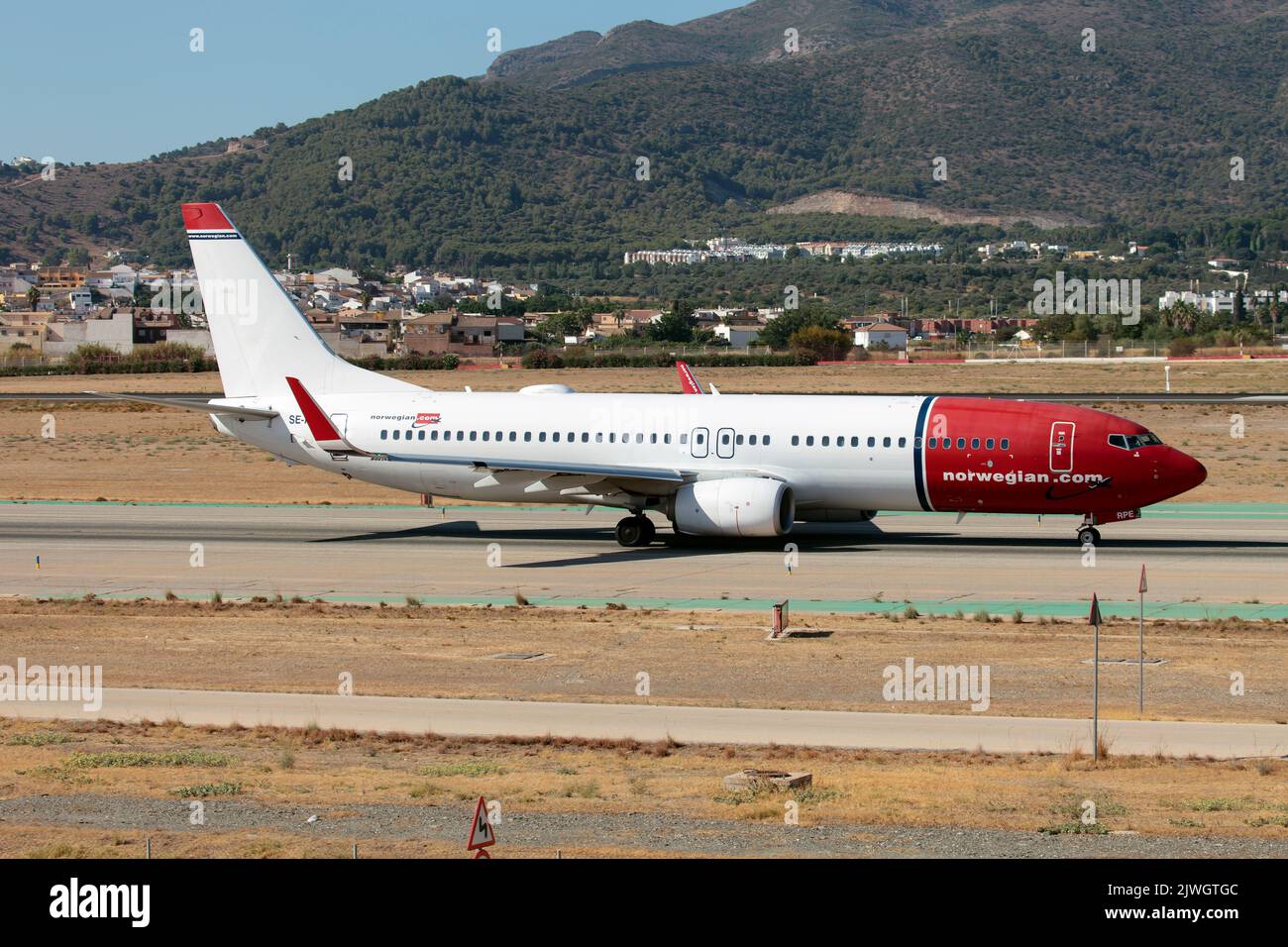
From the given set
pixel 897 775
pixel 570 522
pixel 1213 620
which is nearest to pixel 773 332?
pixel 570 522

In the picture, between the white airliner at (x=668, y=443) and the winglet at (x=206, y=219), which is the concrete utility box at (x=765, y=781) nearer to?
the white airliner at (x=668, y=443)

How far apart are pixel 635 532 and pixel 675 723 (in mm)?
19849

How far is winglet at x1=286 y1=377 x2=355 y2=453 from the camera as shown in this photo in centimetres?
4078

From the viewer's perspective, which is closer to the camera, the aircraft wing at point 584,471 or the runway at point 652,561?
the runway at point 652,561

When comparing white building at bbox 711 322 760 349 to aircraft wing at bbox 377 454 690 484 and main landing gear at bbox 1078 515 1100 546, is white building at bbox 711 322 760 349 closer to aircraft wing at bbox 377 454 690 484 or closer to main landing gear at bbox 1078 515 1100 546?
aircraft wing at bbox 377 454 690 484

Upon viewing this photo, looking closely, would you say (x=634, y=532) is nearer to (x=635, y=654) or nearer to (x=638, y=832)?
(x=635, y=654)

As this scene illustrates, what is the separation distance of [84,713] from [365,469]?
68.8 feet

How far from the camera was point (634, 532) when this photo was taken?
41.2 metres

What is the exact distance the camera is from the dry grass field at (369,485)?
55.7 m

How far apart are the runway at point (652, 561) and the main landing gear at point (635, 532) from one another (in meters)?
0.45

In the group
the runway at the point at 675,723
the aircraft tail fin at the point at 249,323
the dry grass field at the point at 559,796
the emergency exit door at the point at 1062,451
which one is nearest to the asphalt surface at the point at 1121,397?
the aircraft tail fin at the point at 249,323

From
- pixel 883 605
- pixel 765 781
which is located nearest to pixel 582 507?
pixel 883 605

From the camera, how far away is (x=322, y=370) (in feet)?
148
